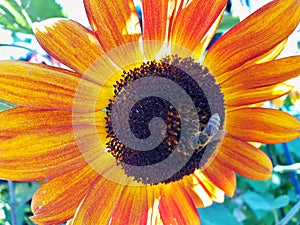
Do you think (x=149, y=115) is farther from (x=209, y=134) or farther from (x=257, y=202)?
(x=257, y=202)

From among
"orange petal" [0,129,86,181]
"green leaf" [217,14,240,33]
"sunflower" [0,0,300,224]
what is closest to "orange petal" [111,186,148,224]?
"sunflower" [0,0,300,224]

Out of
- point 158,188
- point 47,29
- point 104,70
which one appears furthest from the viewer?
point 158,188

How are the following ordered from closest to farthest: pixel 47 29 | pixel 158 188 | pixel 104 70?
pixel 47 29
pixel 104 70
pixel 158 188

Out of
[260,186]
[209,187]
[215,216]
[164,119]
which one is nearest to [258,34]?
[164,119]

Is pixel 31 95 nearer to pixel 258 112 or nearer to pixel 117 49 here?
pixel 117 49

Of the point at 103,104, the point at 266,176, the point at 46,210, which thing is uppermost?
the point at 103,104

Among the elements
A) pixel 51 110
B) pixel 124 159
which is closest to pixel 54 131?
pixel 51 110

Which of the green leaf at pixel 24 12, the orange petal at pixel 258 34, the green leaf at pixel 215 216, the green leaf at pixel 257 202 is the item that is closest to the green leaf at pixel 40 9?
the green leaf at pixel 24 12
